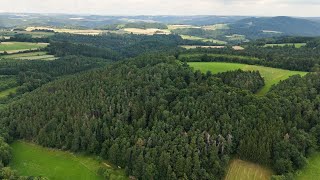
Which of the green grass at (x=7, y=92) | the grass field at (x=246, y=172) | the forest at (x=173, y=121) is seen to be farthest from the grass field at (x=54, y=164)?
the green grass at (x=7, y=92)

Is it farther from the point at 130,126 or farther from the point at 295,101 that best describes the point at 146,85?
the point at 295,101

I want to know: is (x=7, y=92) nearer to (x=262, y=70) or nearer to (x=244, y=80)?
(x=244, y=80)

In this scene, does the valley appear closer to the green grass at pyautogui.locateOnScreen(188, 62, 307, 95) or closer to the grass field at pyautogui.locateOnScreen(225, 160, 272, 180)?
the grass field at pyautogui.locateOnScreen(225, 160, 272, 180)

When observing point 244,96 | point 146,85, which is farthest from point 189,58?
point 244,96

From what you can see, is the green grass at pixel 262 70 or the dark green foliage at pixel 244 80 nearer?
the dark green foliage at pixel 244 80

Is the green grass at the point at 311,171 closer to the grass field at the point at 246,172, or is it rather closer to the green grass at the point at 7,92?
the grass field at the point at 246,172

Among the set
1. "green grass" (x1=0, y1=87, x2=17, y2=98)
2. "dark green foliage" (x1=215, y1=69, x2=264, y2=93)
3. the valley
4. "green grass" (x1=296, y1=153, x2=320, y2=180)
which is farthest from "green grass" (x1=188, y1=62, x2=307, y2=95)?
"green grass" (x1=0, y1=87, x2=17, y2=98)
